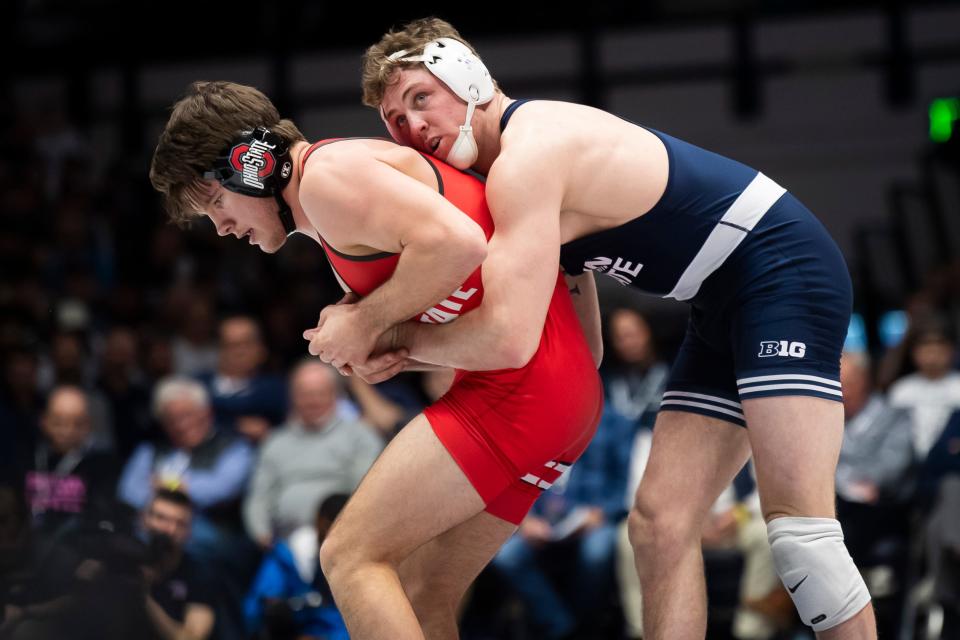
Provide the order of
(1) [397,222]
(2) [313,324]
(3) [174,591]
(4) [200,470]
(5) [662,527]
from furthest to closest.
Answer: (2) [313,324] < (4) [200,470] < (3) [174,591] < (5) [662,527] < (1) [397,222]

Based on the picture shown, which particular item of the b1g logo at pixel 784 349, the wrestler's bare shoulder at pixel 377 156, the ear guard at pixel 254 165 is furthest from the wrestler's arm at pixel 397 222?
the b1g logo at pixel 784 349

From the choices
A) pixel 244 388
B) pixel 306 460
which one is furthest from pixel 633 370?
pixel 244 388

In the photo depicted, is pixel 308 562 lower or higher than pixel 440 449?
lower

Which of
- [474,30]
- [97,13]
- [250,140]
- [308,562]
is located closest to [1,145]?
[97,13]

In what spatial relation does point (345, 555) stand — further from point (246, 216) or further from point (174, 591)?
point (174, 591)

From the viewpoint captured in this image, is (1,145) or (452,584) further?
(1,145)

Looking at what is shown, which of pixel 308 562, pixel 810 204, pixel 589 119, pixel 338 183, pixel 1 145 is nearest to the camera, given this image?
pixel 338 183

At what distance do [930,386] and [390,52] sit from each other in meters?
3.97

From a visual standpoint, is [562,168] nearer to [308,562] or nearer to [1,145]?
[308,562]

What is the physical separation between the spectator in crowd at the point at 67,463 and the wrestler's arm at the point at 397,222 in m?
3.06

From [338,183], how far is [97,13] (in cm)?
923

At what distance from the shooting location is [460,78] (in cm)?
274

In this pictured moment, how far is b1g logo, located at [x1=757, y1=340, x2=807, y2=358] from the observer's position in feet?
8.96

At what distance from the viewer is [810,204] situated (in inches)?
412
